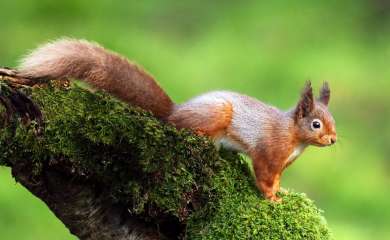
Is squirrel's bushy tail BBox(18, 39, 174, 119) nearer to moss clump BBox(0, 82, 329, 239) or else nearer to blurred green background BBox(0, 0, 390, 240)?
moss clump BBox(0, 82, 329, 239)

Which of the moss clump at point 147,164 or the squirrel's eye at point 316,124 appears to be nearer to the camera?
the moss clump at point 147,164

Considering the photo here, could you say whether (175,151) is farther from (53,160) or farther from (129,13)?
(129,13)

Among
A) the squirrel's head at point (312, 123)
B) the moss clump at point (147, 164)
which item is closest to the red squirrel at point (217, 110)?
the squirrel's head at point (312, 123)

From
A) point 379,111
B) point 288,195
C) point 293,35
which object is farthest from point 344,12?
point 288,195

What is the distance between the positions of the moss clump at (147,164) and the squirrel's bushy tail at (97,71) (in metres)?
0.09

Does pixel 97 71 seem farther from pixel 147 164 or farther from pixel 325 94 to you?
pixel 325 94

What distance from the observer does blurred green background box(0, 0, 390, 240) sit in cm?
632

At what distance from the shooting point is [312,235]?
10.4 ft

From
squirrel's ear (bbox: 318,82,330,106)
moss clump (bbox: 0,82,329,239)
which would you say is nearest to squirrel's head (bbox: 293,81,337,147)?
squirrel's ear (bbox: 318,82,330,106)

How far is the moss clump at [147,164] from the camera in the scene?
2.83m

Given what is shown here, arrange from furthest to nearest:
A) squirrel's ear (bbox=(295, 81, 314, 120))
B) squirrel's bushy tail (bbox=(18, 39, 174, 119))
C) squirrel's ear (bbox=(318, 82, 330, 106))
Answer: squirrel's ear (bbox=(318, 82, 330, 106))
squirrel's ear (bbox=(295, 81, 314, 120))
squirrel's bushy tail (bbox=(18, 39, 174, 119))

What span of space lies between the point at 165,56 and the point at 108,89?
176 inches

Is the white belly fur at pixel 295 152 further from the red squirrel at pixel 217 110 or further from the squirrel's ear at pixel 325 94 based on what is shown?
the squirrel's ear at pixel 325 94

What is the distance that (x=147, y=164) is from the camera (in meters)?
2.92
